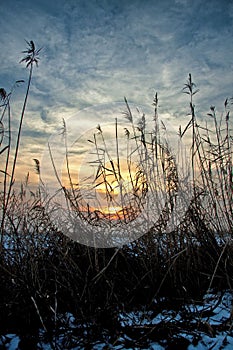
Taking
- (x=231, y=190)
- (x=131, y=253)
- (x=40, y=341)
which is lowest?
(x=40, y=341)

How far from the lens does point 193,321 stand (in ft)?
5.51

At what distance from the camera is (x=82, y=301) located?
181 cm

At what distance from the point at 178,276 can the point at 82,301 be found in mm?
782

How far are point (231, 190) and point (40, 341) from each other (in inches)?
80.4

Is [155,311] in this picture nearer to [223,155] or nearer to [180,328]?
[180,328]

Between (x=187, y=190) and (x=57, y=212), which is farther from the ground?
(x=187, y=190)

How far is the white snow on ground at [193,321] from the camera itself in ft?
4.78

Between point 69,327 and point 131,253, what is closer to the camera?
point 69,327

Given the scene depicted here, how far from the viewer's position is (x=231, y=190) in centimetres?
265

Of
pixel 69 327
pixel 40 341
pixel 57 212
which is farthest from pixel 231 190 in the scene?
pixel 40 341

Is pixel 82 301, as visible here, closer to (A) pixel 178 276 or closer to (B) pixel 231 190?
(A) pixel 178 276

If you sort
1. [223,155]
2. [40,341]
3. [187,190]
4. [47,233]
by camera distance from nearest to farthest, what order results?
[40,341], [47,233], [187,190], [223,155]

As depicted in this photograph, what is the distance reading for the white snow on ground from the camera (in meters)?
1.46

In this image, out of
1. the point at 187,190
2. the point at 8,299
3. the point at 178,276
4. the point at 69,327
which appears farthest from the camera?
the point at 187,190
